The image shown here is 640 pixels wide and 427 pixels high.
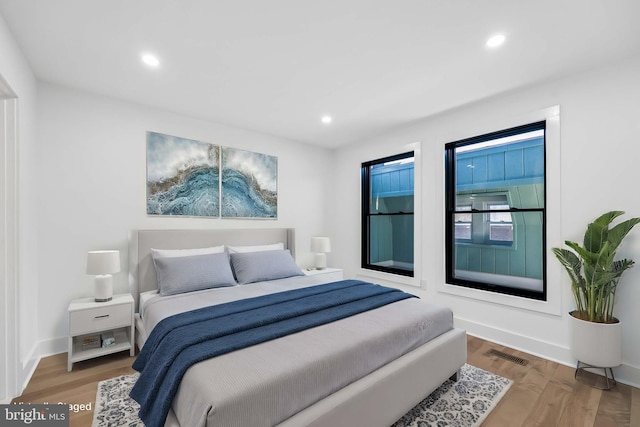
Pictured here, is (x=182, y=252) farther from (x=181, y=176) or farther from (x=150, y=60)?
(x=150, y=60)

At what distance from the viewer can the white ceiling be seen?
1785 mm

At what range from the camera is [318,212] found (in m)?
4.87

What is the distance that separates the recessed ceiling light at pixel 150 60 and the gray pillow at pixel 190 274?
1.76 m

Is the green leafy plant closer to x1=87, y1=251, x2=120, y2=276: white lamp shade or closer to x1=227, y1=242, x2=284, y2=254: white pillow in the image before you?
x1=227, y1=242, x2=284, y2=254: white pillow

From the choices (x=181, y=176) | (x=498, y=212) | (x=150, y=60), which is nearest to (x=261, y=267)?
(x=181, y=176)

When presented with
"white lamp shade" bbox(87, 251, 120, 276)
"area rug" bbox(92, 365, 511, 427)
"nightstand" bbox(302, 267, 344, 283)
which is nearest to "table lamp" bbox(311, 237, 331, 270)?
"nightstand" bbox(302, 267, 344, 283)

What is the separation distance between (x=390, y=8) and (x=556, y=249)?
229 centimetres

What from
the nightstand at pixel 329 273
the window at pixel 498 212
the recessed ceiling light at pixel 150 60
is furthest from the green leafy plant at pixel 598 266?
the recessed ceiling light at pixel 150 60

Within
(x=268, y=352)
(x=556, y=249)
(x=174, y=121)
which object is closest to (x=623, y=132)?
(x=556, y=249)

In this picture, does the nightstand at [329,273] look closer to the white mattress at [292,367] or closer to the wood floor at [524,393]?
the white mattress at [292,367]

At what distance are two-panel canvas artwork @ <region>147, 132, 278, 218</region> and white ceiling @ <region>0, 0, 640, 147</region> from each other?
530mm

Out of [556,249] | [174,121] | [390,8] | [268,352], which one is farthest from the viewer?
[174,121]

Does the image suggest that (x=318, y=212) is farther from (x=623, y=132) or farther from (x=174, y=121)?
(x=623, y=132)

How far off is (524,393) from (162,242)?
3.55m
